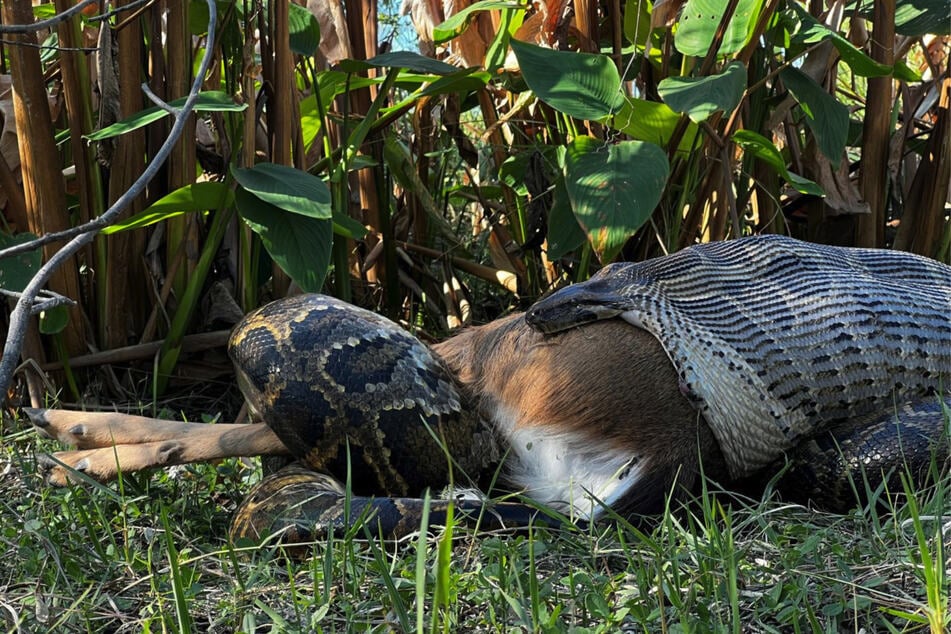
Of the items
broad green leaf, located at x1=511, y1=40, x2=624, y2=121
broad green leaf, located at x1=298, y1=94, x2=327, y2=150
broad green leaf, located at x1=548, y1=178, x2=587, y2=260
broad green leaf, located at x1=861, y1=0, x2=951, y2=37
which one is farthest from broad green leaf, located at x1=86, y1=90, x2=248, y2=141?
broad green leaf, located at x1=861, y1=0, x2=951, y2=37

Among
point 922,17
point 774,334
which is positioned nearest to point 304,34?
point 774,334

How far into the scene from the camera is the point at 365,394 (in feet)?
6.85

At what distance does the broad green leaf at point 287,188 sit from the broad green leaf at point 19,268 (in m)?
0.59

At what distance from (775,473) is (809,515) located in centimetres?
19

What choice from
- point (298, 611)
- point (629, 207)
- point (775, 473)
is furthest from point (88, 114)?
point (775, 473)

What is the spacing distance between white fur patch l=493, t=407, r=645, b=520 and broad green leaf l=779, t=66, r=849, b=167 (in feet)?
4.22

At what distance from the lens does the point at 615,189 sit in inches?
97.0

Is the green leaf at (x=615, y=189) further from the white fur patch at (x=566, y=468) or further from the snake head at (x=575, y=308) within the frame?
the white fur patch at (x=566, y=468)

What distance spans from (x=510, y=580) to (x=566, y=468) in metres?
0.59

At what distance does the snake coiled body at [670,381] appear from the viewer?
82.0 inches

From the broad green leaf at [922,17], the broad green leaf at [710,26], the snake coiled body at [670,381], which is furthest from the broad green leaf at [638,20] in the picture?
the snake coiled body at [670,381]

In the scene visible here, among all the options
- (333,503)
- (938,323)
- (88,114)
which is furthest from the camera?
(88,114)

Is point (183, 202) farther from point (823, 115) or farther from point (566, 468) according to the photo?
point (823, 115)

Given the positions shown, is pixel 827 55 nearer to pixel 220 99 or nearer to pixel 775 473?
pixel 775 473
